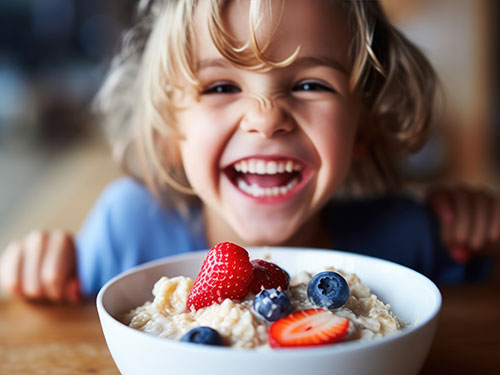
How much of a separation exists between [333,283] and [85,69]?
6.53 metres

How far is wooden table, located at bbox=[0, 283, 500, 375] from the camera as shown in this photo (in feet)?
2.27

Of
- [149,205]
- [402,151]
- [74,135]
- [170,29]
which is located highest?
[170,29]

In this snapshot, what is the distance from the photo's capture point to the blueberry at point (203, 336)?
0.51m

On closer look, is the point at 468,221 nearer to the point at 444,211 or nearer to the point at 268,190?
the point at 444,211

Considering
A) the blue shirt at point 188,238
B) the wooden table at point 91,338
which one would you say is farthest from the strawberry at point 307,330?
the blue shirt at point 188,238

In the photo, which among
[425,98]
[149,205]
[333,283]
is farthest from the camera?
[149,205]

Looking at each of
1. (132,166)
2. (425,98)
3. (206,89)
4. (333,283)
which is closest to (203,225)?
(132,166)

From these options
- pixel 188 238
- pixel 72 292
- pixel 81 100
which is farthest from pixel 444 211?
pixel 81 100

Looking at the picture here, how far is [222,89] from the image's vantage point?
2.89ft

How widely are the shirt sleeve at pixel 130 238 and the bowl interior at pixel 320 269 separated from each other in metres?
0.45

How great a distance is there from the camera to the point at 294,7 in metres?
0.80

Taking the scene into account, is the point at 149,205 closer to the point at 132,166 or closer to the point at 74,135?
the point at 132,166

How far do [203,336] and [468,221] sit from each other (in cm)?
82

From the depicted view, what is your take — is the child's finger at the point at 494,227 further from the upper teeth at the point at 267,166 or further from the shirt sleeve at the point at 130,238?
the shirt sleeve at the point at 130,238
